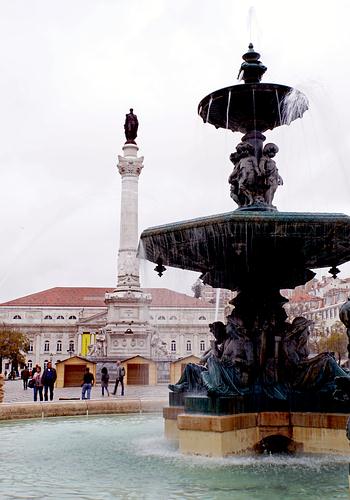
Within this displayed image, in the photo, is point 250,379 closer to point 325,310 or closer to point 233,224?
point 233,224

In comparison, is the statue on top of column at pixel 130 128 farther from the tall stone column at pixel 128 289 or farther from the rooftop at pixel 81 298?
the rooftop at pixel 81 298

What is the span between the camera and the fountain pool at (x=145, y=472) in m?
5.12

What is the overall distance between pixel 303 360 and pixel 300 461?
1.60 metres

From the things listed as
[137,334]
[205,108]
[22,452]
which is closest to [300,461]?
[22,452]

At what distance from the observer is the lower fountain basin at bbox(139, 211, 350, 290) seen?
24.2ft

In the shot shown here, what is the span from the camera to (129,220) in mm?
55250

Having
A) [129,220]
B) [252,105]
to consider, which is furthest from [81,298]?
[252,105]

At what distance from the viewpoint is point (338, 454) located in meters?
6.96

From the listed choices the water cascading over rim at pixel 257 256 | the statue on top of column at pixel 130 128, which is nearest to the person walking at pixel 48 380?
the water cascading over rim at pixel 257 256

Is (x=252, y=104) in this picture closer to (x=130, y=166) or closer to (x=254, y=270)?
(x=254, y=270)

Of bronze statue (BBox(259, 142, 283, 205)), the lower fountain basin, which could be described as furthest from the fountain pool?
bronze statue (BBox(259, 142, 283, 205))

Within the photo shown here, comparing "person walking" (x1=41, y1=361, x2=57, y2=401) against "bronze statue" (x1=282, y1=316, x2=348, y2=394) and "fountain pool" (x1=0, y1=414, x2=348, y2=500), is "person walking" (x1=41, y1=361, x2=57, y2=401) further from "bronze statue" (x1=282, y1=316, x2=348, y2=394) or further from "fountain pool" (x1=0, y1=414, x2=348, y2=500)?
"bronze statue" (x1=282, y1=316, x2=348, y2=394)

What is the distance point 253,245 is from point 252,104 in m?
2.44

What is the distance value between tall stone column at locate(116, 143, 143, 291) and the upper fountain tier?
4469cm
